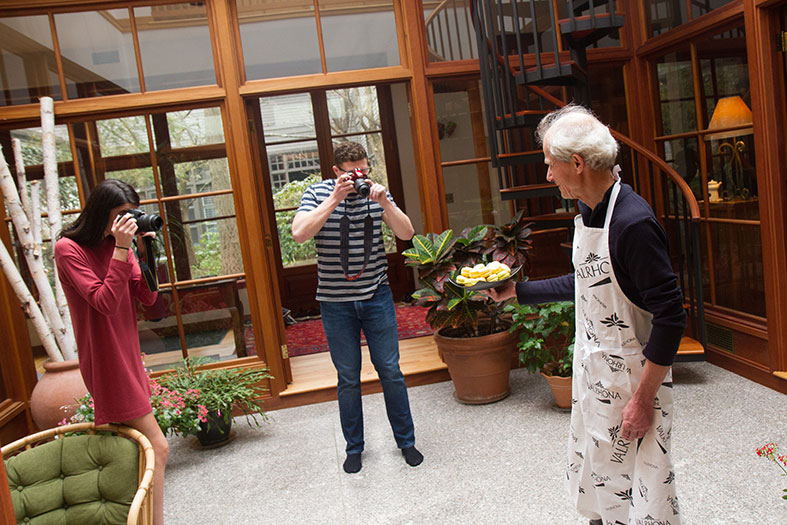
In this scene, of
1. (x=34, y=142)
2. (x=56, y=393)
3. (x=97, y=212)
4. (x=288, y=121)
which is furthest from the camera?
(x=288, y=121)

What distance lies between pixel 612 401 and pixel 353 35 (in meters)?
3.01

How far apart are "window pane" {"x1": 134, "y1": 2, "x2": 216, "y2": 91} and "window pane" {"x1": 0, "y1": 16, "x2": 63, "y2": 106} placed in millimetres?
535

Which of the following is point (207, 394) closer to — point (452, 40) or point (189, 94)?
point (189, 94)

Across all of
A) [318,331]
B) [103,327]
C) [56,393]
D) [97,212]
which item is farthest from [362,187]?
[318,331]

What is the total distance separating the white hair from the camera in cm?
150

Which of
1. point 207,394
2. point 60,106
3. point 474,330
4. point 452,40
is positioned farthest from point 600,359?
point 60,106

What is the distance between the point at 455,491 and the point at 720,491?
1.01 meters

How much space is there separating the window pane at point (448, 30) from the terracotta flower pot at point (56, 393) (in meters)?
2.78

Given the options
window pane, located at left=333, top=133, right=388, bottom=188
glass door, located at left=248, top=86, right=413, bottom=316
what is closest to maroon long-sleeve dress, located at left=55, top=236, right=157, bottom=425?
Result: glass door, located at left=248, top=86, right=413, bottom=316

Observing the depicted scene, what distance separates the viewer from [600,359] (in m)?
1.61

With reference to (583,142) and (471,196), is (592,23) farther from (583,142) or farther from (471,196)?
(583,142)

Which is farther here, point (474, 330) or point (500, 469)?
point (474, 330)

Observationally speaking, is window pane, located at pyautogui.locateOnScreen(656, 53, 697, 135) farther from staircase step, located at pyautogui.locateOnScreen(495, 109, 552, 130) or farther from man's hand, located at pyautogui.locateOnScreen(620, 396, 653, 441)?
man's hand, located at pyautogui.locateOnScreen(620, 396, 653, 441)

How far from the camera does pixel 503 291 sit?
195 cm
